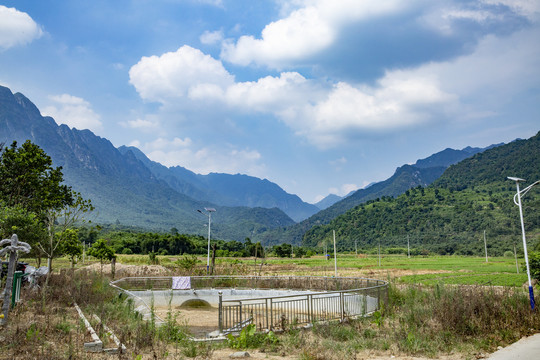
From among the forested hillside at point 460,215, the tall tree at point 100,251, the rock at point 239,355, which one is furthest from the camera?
the forested hillside at point 460,215

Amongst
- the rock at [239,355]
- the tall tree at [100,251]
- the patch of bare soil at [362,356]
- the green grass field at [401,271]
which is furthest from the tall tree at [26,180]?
the rock at [239,355]

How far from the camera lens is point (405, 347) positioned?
414 inches

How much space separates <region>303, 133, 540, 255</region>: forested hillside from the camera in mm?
102312

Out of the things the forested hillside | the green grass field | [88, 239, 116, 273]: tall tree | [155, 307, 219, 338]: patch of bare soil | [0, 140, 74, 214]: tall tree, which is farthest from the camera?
the forested hillside

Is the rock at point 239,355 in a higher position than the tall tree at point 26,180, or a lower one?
lower

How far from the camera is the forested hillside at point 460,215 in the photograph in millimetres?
102312

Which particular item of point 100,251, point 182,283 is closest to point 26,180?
point 100,251

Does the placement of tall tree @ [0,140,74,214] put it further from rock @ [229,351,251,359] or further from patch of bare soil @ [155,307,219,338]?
rock @ [229,351,251,359]

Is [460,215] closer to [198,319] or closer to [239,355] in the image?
[198,319]

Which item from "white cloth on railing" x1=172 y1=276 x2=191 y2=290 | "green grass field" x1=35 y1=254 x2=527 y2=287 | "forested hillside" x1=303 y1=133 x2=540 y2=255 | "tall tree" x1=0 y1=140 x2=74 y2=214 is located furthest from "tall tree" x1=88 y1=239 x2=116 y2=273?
"forested hillside" x1=303 y1=133 x2=540 y2=255

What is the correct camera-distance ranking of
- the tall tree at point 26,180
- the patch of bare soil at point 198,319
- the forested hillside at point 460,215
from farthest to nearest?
the forested hillside at point 460,215
the tall tree at point 26,180
the patch of bare soil at point 198,319

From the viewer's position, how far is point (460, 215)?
118 m

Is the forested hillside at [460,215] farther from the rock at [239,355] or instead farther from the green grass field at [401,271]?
the rock at [239,355]

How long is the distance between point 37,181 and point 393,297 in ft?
84.4
